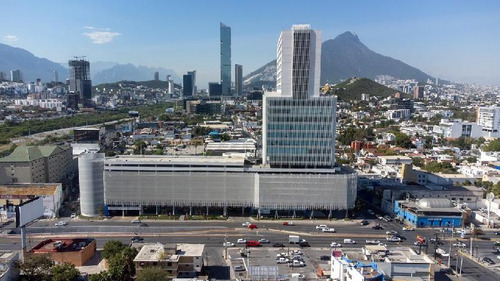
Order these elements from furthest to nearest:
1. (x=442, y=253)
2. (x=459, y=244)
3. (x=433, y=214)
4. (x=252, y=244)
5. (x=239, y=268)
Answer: (x=433, y=214) → (x=459, y=244) → (x=252, y=244) → (x=442, y=253) → (x=239, y=268)

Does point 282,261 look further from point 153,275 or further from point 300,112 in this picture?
point 300,112

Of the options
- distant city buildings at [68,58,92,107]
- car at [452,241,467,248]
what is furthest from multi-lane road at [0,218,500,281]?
distant city buildings at [68,58,92,107]

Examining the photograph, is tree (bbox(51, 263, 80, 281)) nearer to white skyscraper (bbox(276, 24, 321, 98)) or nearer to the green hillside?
white skyscraper (bbox(276, 24, 321, 98))

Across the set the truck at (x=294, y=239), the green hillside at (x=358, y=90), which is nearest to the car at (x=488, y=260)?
the truck at (x=294, y=239)

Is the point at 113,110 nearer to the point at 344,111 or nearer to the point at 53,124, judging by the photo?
the point at 53,124

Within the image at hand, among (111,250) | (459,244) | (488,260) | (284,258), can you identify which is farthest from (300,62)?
(111,250)
